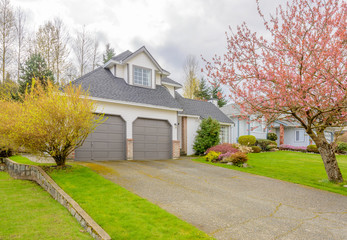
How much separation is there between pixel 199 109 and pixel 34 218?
54.9 ft

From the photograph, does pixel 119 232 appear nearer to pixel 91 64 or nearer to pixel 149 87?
pixel 149 87

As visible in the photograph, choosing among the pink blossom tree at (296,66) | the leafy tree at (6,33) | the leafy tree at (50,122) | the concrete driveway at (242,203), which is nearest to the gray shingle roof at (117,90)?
the leafy tree at (50,122)

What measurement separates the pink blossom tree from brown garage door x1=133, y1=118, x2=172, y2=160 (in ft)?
21.0

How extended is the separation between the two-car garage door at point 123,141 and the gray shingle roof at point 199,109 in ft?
12.4

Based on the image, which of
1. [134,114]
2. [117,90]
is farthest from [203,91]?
[117,90]

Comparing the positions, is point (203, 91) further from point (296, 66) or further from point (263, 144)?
point (296, 66)

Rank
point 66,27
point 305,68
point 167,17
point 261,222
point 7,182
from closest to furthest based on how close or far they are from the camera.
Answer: point 261,222 → point 305,68 → point 7,182 → point 167,17 → point 66,27

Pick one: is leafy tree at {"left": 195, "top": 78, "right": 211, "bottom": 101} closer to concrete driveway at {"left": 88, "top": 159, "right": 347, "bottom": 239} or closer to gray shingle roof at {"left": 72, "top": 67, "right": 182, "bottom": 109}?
gray shingle roof at {"left": 72, "top": 67, "right": 182, "bottom": 109}

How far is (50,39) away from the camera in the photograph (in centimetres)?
2244

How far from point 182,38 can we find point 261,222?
57.0 ft

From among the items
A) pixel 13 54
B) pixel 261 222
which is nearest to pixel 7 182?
pixel 261 222

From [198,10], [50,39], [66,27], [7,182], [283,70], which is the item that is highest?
[66,27]

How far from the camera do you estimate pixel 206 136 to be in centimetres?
1670

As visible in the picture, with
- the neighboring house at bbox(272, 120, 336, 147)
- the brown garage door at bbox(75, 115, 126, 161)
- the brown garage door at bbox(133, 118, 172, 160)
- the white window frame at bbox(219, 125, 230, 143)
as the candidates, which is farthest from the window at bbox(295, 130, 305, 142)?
the brown garage door at bbox(75, 115, 126, 161)
